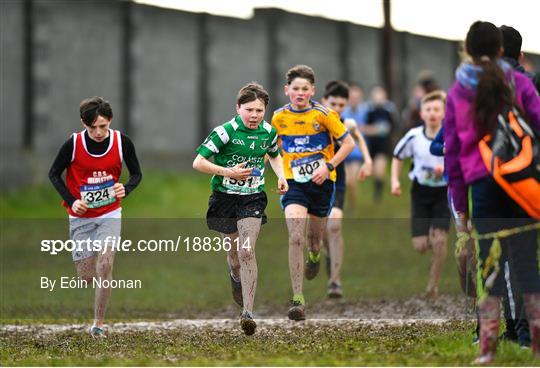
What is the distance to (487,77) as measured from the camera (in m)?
8.67

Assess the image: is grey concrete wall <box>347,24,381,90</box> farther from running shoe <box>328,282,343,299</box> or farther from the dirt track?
the dirt track

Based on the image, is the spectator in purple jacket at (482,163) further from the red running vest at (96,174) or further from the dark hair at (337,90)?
the dark hair at (337,90)

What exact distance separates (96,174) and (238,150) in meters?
1.36

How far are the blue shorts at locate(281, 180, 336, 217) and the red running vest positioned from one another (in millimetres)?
1777

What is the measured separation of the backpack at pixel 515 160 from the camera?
854 cm

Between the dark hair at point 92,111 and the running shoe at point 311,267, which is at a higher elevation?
the dark hair at point 92,111

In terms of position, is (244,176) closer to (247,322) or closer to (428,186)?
(247,322)

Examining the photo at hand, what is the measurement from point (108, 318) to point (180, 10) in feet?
62.3

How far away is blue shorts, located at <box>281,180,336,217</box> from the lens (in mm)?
12664

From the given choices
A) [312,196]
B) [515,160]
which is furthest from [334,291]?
[515,160]

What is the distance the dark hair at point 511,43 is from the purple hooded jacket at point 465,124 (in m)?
0.89

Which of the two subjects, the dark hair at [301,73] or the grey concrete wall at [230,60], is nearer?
the dark hair at [301,73]

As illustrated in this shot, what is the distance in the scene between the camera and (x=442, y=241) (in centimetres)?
1488

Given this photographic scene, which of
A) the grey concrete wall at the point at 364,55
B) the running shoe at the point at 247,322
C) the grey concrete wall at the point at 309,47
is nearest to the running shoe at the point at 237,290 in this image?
the running shoe at the point at 247,322
